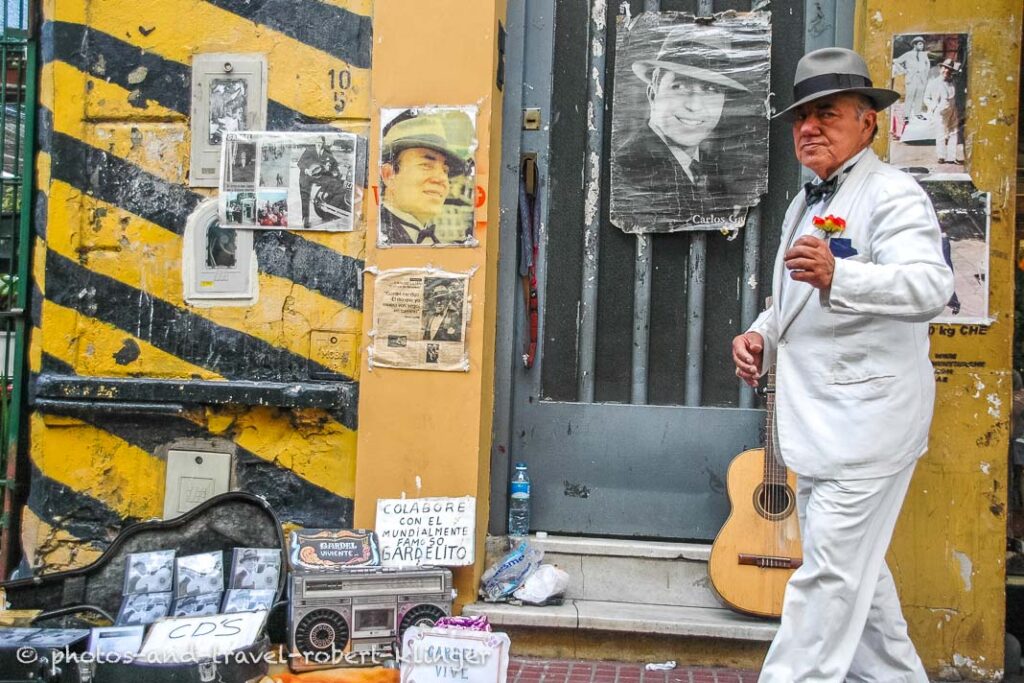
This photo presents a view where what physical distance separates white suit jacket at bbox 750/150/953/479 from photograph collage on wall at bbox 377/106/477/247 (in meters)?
1.71

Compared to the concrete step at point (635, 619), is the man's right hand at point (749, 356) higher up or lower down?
higher up

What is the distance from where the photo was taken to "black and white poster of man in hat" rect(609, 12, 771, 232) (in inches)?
186

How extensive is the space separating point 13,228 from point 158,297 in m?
0.85

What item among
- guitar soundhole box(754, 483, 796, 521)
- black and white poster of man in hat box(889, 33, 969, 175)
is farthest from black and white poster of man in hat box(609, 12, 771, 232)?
guitar soundhole box(754, 483, 796, 521)

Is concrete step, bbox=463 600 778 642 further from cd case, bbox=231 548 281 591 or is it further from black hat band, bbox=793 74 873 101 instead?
black hat band, bbox=793 74 873 101

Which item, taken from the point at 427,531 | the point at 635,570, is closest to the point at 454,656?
the point at 427,531

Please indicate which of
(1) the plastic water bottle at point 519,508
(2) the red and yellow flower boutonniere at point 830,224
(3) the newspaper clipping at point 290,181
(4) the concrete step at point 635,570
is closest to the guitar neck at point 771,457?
(4) the concrete step at point 635,570

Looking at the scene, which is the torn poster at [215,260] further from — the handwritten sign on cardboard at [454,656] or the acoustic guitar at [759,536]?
the acoustic guitar at [759,536]

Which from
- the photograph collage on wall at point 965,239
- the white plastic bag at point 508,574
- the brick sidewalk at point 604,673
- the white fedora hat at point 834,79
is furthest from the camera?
the white plastic bag at point 508,574

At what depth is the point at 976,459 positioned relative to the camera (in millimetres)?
4152

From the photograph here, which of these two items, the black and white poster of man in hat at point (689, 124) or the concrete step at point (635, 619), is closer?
the concrete step at point (635, 619)

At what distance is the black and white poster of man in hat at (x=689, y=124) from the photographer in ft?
15.5

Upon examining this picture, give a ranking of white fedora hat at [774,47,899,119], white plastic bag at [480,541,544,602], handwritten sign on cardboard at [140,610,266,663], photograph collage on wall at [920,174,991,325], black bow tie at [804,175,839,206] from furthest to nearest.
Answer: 1. white plastic bag at [480,541,544,602]
2. photograph collage on wall at [920,174,991,325]
3. handwritten sign on cardboard at [140,610,266,663]
4. black bow tie at [804,175,839,206]
5. white fedora hat at [774,47,899,119]

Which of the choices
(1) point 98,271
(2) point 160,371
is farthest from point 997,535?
(1) point 98,271
